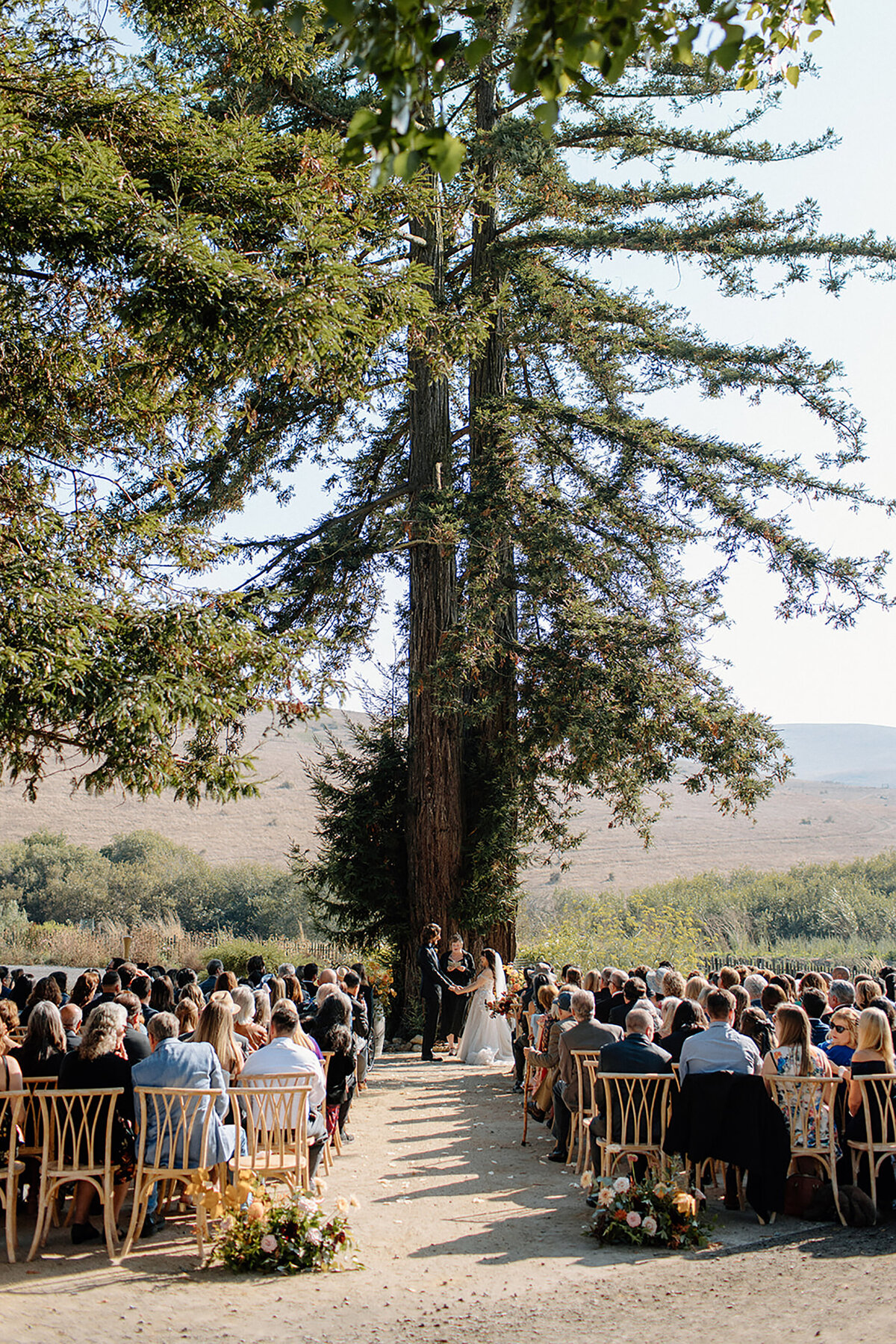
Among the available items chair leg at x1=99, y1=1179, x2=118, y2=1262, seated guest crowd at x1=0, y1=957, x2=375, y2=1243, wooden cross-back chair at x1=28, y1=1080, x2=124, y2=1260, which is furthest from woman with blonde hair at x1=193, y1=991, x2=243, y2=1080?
chair leg at x1=99, y1=1179, x2=118, y2=1262

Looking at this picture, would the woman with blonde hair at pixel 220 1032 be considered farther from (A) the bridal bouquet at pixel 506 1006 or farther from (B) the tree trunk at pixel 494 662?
(B) the tree trunk at pixel 494 662

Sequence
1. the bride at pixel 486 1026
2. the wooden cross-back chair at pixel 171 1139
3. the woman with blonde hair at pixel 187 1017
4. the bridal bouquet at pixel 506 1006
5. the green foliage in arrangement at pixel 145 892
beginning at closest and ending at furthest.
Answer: the wooden cross-back chair at pixel 171 1139, the woman with blonde hair at pixel 187 1017, the bridal bouquet at pixel 506 1006, the bride at pixel 486 1026, the green foliage in arrangement at pixel 145 892

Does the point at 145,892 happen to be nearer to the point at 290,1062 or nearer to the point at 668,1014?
the point at 668,1014

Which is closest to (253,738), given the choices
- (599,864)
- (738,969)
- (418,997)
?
(599,864)

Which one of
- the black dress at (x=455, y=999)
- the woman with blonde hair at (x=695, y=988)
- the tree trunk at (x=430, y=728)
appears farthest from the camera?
the tree trunk at (x=430, y=728)

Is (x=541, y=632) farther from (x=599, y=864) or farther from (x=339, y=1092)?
(x=599, y=864)

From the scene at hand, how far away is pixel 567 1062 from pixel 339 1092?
1.89 m

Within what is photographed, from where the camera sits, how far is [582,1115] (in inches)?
332

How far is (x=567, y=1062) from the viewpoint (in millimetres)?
8969

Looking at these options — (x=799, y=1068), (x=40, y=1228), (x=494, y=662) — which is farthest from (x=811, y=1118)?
(x=494, y=662)

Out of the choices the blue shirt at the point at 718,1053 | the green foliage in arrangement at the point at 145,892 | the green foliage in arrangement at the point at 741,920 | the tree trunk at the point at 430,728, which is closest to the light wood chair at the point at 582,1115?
the blue shirt at the point at 718,1053

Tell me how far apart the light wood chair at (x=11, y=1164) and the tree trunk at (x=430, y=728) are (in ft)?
32.1

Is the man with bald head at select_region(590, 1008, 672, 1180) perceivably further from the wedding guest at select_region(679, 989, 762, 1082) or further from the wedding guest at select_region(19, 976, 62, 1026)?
the wedding guest at select_region(19, 976, 62, 1026)

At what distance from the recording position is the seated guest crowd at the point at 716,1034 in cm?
730
